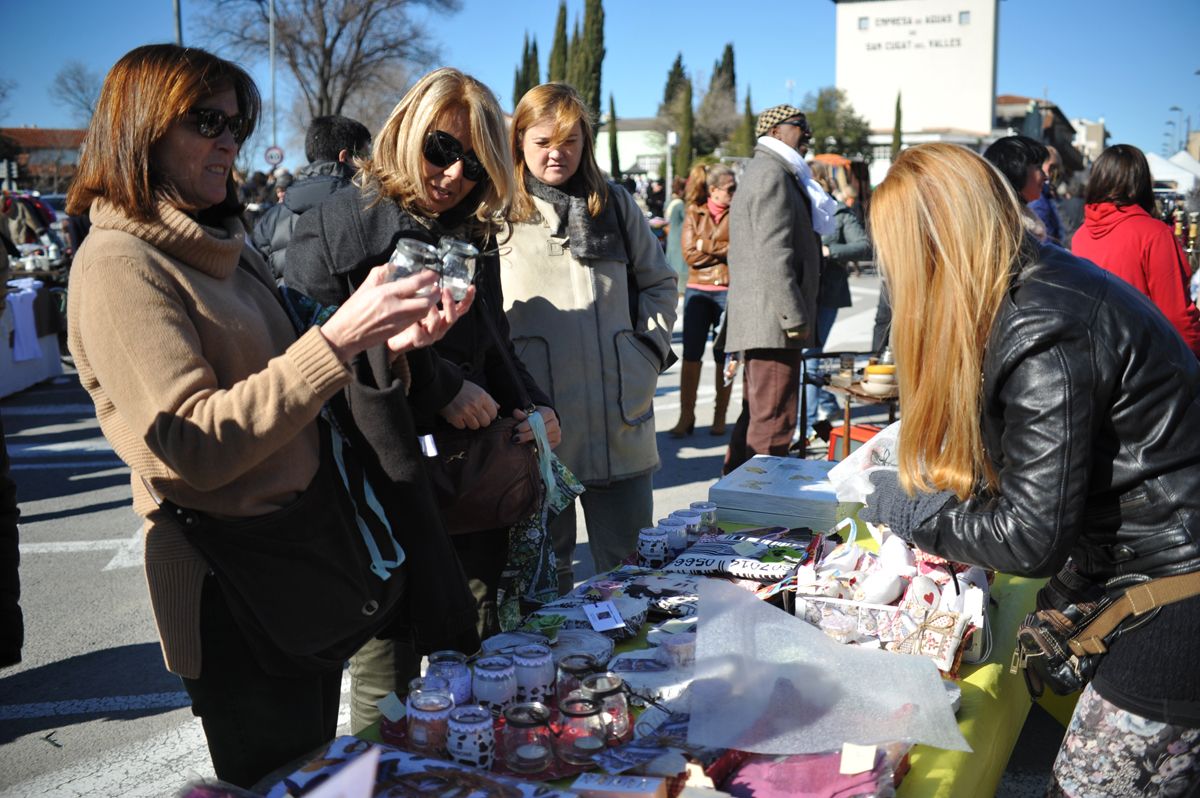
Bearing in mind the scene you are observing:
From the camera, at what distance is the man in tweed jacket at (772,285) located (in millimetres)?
4773

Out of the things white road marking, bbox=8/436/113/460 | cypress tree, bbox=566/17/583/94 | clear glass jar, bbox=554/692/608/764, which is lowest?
white road marking, bbox=8/436/113/460

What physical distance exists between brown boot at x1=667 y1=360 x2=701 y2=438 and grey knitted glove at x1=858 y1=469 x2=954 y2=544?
16.3 feet

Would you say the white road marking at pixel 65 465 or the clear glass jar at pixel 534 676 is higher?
the clear glass jar at pixel 534 676

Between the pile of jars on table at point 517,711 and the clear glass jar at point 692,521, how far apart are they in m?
0.94

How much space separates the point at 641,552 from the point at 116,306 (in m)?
1.58

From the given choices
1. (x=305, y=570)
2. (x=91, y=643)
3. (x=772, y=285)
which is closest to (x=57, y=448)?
(x=91, y=643)

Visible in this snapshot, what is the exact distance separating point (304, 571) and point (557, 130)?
1833 mm

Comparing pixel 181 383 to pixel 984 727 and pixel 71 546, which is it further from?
pixel 71 546

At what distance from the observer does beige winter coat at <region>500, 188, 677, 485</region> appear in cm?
310

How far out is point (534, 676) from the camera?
1829 mm

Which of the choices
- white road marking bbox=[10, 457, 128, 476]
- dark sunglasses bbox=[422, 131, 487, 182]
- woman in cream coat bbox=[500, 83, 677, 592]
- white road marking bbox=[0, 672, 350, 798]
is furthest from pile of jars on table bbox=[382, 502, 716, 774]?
white road marking bbox=[10, 457, 128, 476]

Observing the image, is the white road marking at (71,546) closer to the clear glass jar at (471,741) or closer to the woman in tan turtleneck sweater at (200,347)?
the woman in tan turtleneck sweater at (200,347)

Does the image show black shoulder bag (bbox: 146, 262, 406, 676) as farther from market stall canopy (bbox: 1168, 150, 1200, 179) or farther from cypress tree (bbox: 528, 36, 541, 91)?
cypress tree (bbox: 528, 36, 541, 91)

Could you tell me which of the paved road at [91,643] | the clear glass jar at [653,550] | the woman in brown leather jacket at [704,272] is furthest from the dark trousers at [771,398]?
the clear glass jar at [653,550]
